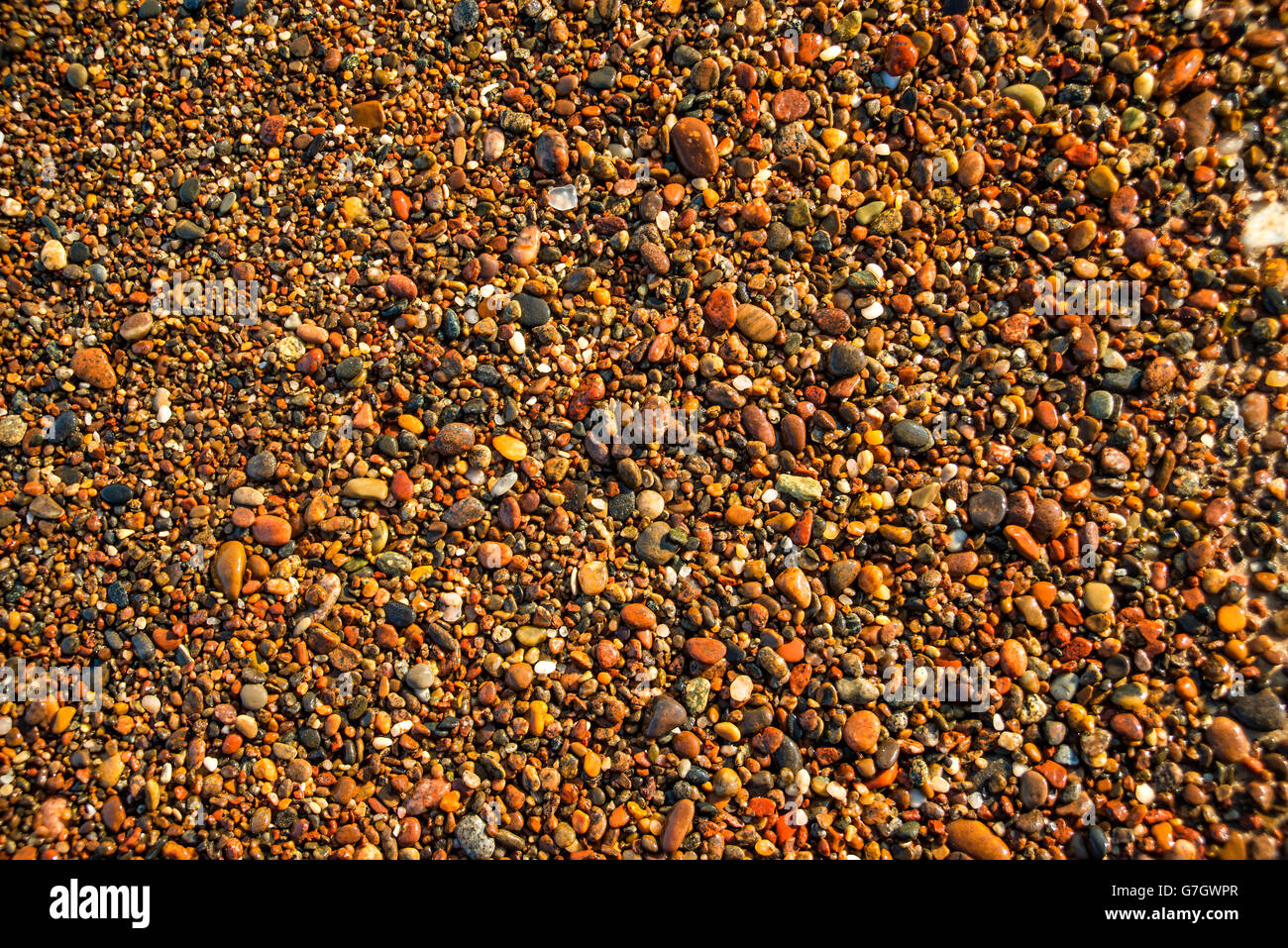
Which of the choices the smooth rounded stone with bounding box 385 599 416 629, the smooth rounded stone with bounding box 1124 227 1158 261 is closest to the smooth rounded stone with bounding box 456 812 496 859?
the smooth rounded stone with bounding box 385 599 416 629

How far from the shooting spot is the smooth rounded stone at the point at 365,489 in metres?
2.37

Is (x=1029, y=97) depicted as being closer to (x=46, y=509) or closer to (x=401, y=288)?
(x=401, y=288)

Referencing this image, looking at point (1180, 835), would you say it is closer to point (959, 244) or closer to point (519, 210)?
point (959, 244)

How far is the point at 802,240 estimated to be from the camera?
253 centimetres

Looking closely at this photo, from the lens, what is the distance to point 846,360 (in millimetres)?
2418

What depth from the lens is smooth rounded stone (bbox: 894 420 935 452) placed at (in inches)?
93.5

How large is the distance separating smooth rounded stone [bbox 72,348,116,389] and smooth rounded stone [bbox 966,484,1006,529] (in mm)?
2978

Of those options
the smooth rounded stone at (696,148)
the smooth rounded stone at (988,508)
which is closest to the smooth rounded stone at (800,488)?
the smooth rounded stone at (988,508)

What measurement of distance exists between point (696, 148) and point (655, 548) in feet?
4.71

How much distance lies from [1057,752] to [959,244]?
1.71 meters

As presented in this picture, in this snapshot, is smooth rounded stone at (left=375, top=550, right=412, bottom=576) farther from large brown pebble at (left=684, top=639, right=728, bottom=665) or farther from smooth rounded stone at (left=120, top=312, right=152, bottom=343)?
smooth rounded stone at (left=120, top=312, right=152, bottom=343)

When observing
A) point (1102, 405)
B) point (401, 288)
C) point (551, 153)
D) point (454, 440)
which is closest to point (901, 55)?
point (551, 153)

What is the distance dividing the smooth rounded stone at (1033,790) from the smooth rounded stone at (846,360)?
4.46 ft
